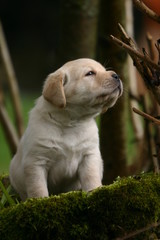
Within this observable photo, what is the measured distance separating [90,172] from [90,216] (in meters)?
1.15

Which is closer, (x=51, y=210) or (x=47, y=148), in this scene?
(x=51, y=210)

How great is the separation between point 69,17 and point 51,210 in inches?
124

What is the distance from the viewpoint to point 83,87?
4.60 metres

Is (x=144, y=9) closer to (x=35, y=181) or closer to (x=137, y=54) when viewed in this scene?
(x=137, y=54)

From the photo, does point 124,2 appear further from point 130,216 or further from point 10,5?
point 10,5

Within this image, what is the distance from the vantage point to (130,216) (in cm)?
329

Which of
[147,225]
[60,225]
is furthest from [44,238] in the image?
[147,225]

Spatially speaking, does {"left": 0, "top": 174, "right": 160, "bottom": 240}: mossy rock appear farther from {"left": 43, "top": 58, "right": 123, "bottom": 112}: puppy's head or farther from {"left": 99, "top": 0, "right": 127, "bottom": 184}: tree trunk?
{"left": 99, "top": 0, "right": 127, "bottom": 184}: tree trunk

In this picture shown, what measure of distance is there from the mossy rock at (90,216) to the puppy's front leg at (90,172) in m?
1.03

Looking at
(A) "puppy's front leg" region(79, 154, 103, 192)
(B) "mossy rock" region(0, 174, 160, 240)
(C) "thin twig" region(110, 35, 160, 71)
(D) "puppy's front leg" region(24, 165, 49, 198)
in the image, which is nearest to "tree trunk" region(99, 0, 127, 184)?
(A) "puppy's front leg" region(79, 154, 103, 192)

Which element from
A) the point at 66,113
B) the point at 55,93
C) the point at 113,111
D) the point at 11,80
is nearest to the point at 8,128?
the point at 11,80

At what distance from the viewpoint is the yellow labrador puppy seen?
14.6ft

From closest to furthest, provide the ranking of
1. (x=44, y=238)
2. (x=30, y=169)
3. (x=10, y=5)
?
(x=44, y=238) → (x=30, y=169) → (x=10, y=5)

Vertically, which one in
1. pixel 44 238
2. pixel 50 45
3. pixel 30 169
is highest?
pixel 44 238
